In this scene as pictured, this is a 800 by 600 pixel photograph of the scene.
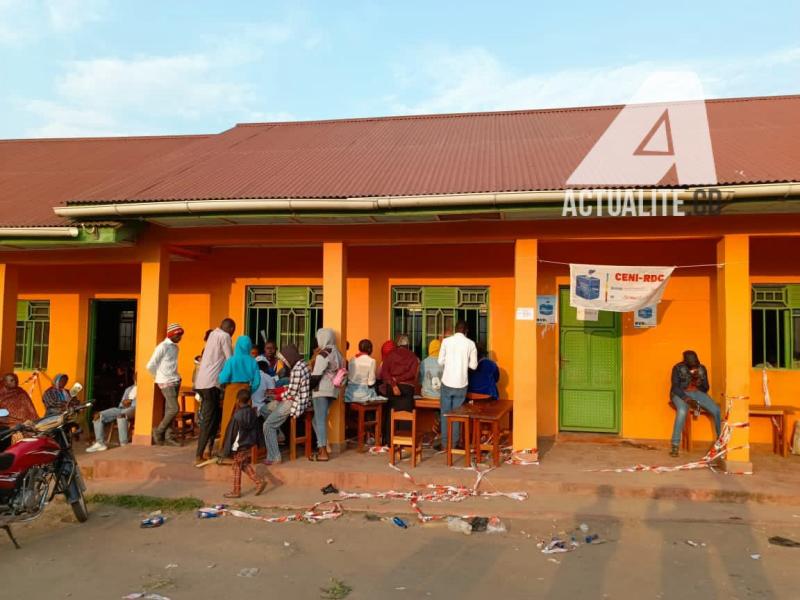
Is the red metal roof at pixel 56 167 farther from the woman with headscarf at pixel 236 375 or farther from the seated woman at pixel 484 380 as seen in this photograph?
the seated woman at pixel 484 380

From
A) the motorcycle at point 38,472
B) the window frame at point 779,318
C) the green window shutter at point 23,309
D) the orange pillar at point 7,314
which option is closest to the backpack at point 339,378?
the motorcycle at point 38,472

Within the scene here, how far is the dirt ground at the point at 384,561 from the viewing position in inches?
156

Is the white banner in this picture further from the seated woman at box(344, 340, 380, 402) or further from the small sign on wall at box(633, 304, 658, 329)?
the seated woman at box(344, 340, 380, 402)

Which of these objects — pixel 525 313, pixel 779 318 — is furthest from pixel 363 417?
pixel 779 318

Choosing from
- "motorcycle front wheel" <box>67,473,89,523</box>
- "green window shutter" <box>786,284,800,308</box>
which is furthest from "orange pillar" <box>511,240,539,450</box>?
"motorcycle front wheel" <box>67,473,89,523</box>

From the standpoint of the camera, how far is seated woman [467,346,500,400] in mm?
7699

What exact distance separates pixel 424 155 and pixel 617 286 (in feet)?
11.6

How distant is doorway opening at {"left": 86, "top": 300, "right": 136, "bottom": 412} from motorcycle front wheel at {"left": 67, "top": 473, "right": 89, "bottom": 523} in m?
4.94

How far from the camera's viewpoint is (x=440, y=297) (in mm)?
8875

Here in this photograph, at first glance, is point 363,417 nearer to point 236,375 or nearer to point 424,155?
point 236,375

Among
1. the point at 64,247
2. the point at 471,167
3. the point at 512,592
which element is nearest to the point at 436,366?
the point at 471,167

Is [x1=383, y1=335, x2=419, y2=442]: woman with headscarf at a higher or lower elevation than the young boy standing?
higher

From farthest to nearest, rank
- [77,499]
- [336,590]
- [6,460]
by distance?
[77,499] < [6,460] < [336,590]

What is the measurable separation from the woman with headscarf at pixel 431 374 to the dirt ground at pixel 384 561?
2628mm
